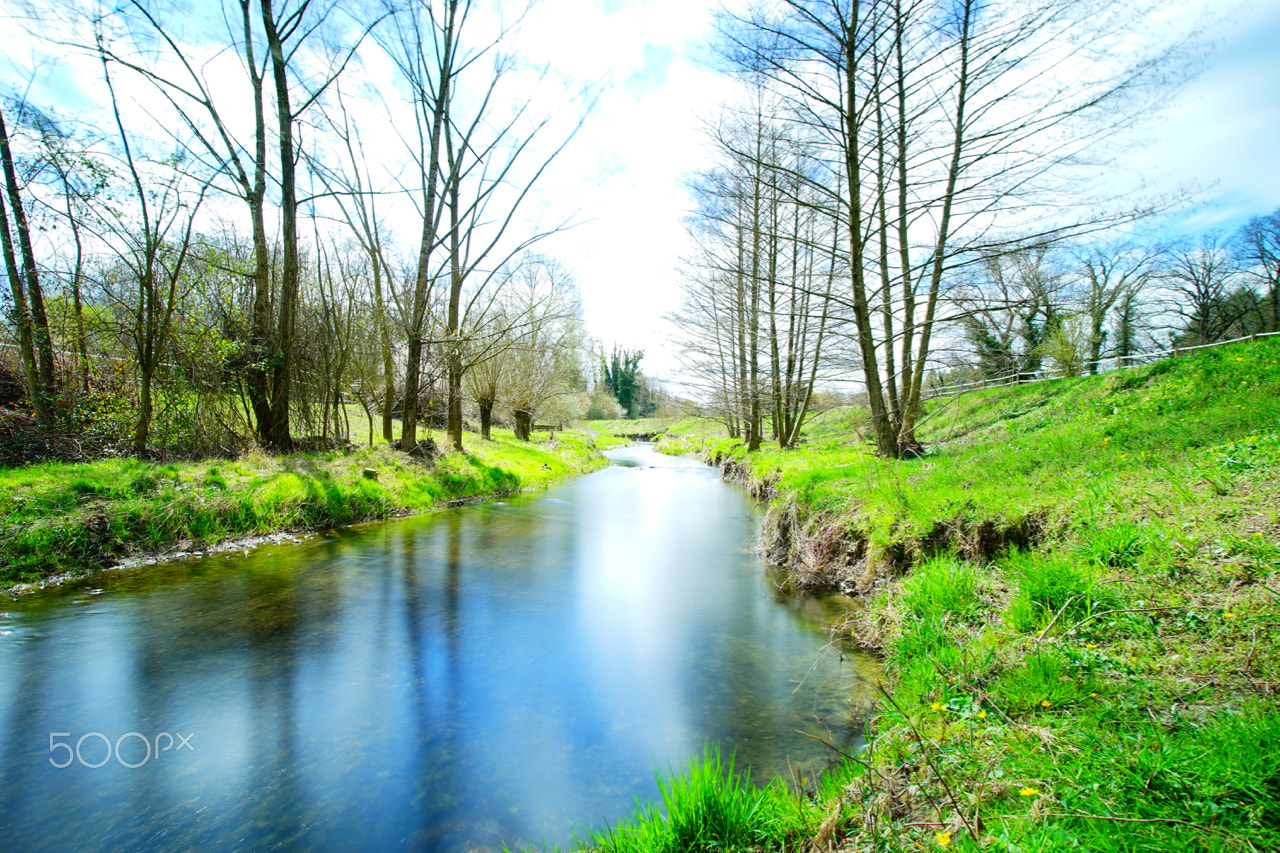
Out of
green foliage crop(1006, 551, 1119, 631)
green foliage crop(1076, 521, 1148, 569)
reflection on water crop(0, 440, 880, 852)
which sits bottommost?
reflection on water crop(0, 440, 880, 852)

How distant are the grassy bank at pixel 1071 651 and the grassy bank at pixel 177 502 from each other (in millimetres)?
7452

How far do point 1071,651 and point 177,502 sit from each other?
31.5 ft

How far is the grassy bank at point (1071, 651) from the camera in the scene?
174cm

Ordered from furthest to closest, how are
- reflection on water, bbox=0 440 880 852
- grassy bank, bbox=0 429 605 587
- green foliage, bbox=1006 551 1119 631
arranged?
grassy bank, bbox=0 429 605 587, green foliage, bbox=1006 551 1119 631, reflection on water, bbox=0 440 880 852

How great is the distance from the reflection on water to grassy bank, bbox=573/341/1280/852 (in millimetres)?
724

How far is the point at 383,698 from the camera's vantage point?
378 cm

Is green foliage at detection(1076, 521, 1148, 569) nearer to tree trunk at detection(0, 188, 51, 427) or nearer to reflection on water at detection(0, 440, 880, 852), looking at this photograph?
reflection on water at detection(0, 440, 880, 852)

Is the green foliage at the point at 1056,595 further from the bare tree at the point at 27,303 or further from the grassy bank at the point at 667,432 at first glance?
the grassy bank at the point at 667,432

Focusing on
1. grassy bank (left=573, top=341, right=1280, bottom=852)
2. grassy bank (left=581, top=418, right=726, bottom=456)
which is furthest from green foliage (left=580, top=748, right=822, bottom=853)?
grassy bank (left=581, top=418, right=726, bottom=456)

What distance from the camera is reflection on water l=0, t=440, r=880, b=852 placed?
8.70 ft

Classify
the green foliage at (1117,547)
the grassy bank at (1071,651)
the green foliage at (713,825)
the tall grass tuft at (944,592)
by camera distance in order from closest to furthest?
the grassy bank at (1071,651), the green foliage at (713,825), the green foliage at (1117,547), the tall grass tuft at (944,592)

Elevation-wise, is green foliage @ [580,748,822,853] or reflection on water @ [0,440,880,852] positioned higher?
green foliage @ [580,748,822,853]

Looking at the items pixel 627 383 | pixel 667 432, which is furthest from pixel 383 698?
pixel 627 383

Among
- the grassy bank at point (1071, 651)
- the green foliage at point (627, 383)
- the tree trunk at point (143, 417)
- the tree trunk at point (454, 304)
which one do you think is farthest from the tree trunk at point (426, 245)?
the green foliage at point (627, 383)
